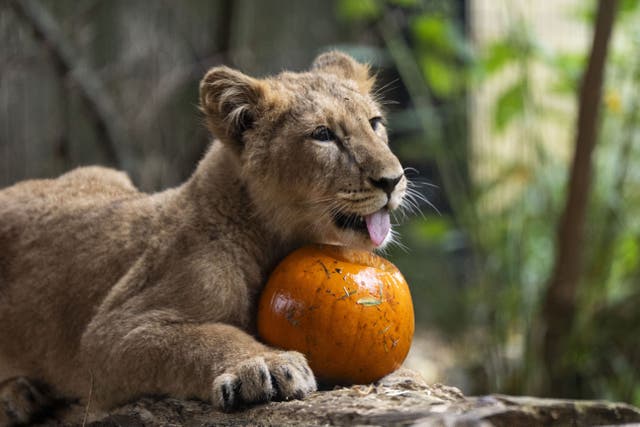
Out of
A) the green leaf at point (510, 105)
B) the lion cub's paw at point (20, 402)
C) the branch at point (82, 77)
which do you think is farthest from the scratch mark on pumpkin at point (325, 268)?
the branch at point (82, 77)

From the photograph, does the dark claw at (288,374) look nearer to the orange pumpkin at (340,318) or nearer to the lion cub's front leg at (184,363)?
the lion cub's front leg at (184,363)

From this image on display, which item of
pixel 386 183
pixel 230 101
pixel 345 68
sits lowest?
pixel 386 183

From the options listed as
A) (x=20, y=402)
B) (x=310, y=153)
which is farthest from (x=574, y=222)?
(x=20, y=402)

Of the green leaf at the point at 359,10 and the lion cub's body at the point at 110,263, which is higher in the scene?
the green leaf at the point at 359,10

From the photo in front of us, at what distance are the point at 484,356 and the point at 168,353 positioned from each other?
506 cm

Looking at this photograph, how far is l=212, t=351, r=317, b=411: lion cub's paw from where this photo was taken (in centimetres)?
373

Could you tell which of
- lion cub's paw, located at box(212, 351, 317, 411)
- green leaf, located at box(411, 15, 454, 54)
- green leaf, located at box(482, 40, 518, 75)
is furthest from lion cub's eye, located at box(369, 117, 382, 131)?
green leaf, located at box(482, 40, 518, 75)

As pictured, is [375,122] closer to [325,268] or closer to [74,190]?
[325,268]

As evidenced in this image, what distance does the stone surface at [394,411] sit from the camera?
133 inches

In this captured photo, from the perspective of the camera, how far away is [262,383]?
3.72 meters

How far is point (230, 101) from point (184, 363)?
1368 mm

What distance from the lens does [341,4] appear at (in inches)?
404

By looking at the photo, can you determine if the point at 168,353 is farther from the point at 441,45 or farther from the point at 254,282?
the point at 441,45

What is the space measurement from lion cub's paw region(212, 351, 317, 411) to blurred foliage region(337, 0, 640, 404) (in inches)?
188
